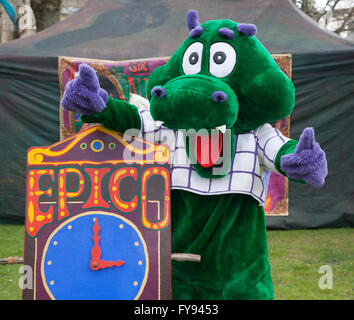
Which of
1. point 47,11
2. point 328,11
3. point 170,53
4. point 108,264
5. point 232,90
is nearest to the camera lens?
point 108,264

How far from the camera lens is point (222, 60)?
1.93m

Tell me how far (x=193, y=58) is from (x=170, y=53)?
2994 millimetres

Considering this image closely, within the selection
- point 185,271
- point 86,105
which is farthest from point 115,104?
point 185,271

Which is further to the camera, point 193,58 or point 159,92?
point 193,58

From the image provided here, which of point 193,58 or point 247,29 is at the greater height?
point 247,29

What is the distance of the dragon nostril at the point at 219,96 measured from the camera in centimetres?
173

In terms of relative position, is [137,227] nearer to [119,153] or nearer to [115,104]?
[119,153]

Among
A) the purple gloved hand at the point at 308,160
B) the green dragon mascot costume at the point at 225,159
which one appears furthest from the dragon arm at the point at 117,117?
the purple gloved hand at the point at 308,160

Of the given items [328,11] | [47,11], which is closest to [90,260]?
[47,11]

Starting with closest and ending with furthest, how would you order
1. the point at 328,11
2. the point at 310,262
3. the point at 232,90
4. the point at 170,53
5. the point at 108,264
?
1. the point at 108,264
2. the point at 232,90
3. the point at 310,262
4. the point at 170,53
5. the point at 328,11

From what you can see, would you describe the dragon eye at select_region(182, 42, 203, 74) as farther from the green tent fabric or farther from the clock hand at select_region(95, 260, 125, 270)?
the green tent fabric

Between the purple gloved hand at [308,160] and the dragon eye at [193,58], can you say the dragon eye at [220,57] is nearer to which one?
the dragon eye at [193,58]

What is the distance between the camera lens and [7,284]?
11.5ft

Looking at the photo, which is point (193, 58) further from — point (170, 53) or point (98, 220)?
point (170, 53)
